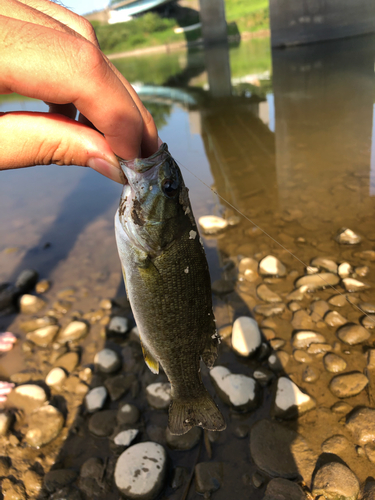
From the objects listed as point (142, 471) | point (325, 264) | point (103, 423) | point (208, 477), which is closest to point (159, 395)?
point (103, 423)

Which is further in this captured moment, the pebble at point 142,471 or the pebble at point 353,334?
the pebble at point 353,334

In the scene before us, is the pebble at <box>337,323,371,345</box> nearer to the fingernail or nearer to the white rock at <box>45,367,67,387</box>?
the fingernail

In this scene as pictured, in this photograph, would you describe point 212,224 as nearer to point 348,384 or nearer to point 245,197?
point 245,197

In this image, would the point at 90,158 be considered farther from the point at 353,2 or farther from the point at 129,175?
the point at 353,2

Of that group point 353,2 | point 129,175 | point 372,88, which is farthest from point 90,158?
point 353,2

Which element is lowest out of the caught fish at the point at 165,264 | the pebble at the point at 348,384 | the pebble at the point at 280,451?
the pebble at the point at 280,451

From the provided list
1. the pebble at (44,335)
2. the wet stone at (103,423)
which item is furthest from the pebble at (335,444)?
the pebble at (44,335)

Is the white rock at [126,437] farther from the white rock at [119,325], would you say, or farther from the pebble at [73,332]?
the pebble at [73,332]

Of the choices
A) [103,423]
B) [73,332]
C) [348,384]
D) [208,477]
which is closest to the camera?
[208,477]
